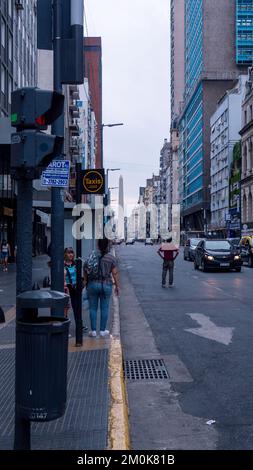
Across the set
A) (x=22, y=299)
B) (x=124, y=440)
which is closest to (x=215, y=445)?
(x=124, y=440)

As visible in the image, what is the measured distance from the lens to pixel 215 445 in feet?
16.4

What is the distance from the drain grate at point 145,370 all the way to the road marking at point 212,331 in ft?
5.33

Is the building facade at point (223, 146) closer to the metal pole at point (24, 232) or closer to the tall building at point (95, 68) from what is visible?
the tall building at point (95, 68)

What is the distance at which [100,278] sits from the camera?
31.4ft

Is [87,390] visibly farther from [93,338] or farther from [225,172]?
[225,172]

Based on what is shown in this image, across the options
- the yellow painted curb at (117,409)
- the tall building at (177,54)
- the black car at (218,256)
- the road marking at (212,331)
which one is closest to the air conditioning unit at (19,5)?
the black car at (218,256)

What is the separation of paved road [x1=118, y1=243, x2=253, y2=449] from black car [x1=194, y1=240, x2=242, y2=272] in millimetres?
9193

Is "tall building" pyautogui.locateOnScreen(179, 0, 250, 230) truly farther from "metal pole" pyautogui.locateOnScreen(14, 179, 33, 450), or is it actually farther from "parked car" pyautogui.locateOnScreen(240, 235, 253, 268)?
"metal pole" pyautogui.locateOnScreen(14, 179, 33, 450)

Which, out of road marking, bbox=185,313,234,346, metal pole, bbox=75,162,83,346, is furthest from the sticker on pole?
road marking, bbox=185,313,234,346

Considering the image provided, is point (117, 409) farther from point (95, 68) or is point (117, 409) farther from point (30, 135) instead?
point (95, 68)

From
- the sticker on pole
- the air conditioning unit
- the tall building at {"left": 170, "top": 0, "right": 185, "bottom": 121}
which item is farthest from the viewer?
the tall building at {"left": 170, "top": 0, "right": 185, "bottom": 121}

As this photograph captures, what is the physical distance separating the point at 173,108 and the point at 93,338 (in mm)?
157760

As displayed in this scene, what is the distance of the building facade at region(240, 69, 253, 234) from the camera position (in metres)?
66.3

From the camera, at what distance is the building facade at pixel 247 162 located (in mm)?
66312
